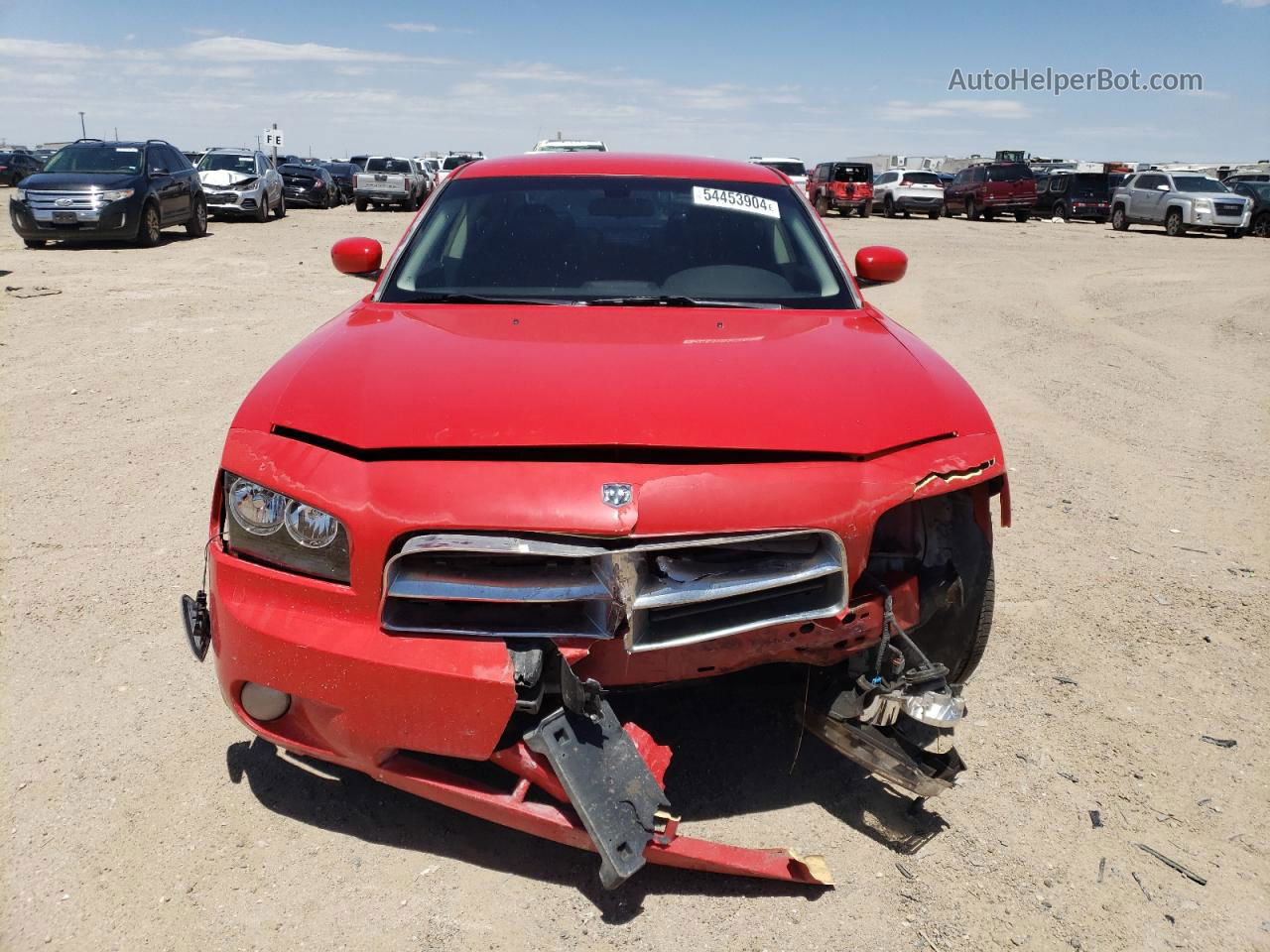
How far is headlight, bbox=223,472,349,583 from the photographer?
7.50ft

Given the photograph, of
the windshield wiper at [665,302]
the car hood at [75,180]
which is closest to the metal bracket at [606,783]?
the windshield wiper at [665,302]

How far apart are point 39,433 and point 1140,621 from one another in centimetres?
582

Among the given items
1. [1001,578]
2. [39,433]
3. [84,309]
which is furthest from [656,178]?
[84,309]

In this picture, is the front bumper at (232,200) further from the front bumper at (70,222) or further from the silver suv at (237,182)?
the front bumper at (70,222)

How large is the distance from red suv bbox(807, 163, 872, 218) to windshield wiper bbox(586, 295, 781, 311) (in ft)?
101

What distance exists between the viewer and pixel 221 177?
2212cm

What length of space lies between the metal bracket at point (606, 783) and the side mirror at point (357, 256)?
2374 millimetres

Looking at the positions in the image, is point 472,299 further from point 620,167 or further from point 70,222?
point 70,222

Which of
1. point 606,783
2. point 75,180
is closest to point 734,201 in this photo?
point 606,783

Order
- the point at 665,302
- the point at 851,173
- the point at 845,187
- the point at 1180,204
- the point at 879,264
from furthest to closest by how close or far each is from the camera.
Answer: the point at 851,173, the point at 845,187, the point at 1180,204, the point at 879,264, the point at 665,302

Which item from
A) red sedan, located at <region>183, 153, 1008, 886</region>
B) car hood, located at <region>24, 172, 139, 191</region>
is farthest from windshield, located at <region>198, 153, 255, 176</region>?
red sedan, located at <region>183, 153, 1008, 886</region>

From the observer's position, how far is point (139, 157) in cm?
1656

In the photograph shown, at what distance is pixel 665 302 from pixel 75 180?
15516 millimetres

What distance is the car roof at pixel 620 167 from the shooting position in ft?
13.1
